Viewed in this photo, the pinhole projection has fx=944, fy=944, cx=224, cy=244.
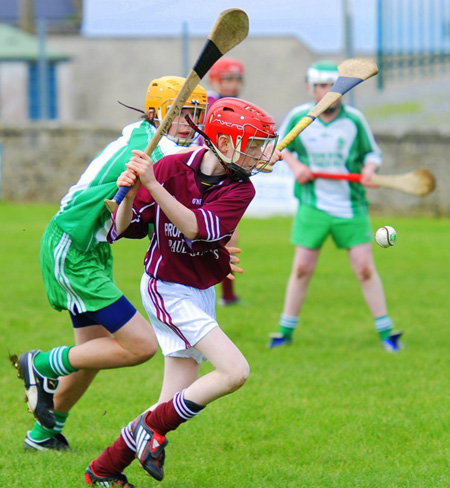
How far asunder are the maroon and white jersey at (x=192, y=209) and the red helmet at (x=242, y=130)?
121mm

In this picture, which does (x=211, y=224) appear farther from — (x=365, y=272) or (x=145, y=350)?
(x=365, y=272)

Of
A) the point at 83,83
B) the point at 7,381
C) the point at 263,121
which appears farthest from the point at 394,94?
the point at 263,121

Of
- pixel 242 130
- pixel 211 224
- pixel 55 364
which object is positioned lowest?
Result: pixel 55 364

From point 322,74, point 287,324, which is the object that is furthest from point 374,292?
point 322,74

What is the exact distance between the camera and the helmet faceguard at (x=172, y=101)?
14.7 ft

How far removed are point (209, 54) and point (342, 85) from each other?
0.99 meters

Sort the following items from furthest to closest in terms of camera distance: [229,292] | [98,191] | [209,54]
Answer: [229,292] < [98,191] < [209,54]

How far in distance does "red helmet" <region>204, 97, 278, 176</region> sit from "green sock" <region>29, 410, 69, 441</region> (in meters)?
1.66

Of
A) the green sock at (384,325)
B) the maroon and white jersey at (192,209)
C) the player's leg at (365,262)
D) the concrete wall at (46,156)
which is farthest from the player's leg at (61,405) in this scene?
the concrete wall at (46,156)

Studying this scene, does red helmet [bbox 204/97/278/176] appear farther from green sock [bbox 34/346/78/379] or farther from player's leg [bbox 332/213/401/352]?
player's leg [bbox 332/213/401/352]

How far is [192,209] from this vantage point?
12.7 feet

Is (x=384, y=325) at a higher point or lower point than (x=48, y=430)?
lower

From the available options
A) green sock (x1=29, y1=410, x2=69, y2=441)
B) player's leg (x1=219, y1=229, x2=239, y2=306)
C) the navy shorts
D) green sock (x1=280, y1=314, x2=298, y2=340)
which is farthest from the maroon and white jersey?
player's leg (x1=219, y1=229, x2=239, y2=306)

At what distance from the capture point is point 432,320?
26.5 feet
